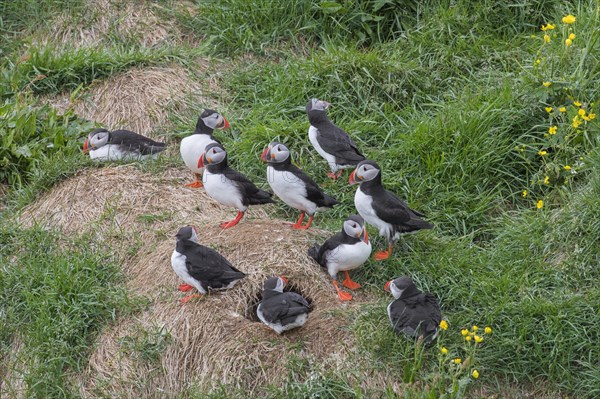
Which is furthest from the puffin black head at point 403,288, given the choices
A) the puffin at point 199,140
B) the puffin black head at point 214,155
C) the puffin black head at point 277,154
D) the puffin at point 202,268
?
the puffin at point 199,140

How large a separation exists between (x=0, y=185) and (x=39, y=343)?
1.97 metres

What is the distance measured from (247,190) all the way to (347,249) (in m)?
0.98

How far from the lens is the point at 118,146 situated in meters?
7.47

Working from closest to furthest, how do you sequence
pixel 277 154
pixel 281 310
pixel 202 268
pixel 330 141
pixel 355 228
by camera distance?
1. pixel 281 310
2. pixel 202 268
3. pixel 355 228
4. pixel 277 154
5. pixel 330 141

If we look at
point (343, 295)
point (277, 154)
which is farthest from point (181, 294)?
point (277, 154)

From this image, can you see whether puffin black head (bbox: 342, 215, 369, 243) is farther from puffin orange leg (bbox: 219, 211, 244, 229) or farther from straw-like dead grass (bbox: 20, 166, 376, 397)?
puffin orange leg (bbox: 219, 211, 244, 229)

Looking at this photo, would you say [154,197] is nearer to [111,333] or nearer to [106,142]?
[106,142]

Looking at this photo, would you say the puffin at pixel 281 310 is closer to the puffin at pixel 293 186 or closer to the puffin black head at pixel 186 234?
the puffin black head at pixel 186 234

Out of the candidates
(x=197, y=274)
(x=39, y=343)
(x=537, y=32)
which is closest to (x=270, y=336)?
(x=197, y=274)

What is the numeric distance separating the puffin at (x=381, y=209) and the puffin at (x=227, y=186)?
70 centimetres

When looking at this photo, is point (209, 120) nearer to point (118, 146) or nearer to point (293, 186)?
point (118, 146)

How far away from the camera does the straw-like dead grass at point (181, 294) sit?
575 centimetres

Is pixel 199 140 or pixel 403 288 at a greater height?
pixel 403 288

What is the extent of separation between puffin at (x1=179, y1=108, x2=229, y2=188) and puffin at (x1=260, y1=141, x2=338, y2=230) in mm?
728
